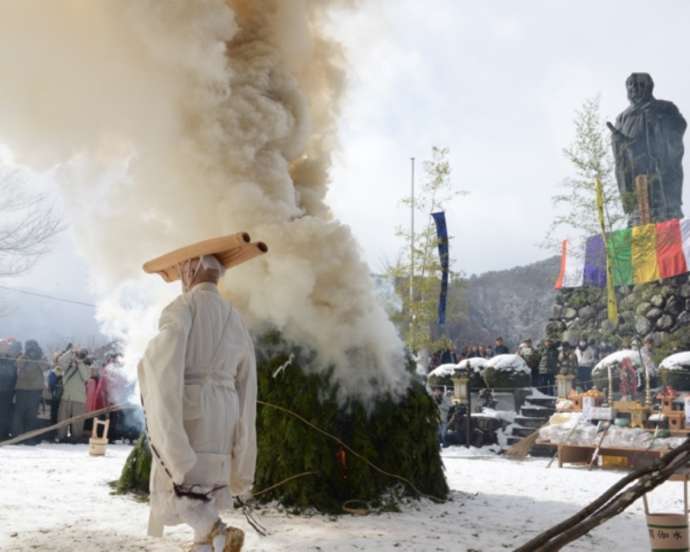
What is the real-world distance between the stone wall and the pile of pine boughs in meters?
17.5

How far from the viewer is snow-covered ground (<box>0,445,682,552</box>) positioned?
5066mm

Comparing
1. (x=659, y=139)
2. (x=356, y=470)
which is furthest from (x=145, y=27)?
(x=659, y=139)

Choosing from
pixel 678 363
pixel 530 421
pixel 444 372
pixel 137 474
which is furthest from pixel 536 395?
pixel 137 474

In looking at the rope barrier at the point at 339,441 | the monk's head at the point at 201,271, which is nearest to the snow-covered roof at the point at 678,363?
the rope barrier at the point at 339,441

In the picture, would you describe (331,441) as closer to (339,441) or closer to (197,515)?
(339,441)

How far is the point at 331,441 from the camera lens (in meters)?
6.57

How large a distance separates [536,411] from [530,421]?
1.65 ft

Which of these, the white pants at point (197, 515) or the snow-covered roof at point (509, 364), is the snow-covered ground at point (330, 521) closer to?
the white pants at point (197, 515)

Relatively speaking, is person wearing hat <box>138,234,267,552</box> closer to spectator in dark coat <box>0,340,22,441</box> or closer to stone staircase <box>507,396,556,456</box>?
spectator in dark coat <box>0,340,22,441</box>

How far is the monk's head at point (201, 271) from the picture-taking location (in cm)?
438

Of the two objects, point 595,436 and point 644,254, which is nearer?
point 595,436

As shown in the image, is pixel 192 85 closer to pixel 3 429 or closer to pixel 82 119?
pixel 82 119

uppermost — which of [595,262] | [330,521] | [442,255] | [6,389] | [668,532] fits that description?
[442,255]

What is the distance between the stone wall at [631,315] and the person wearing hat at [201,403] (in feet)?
67.7
